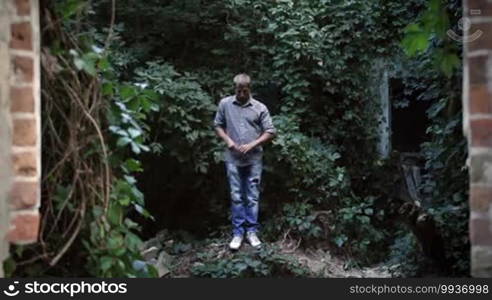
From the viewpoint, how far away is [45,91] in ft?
6.61

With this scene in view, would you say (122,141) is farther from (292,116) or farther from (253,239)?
(292,116)

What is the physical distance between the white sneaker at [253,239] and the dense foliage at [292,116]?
238 millimetres

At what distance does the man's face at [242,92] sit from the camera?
5.03 metres

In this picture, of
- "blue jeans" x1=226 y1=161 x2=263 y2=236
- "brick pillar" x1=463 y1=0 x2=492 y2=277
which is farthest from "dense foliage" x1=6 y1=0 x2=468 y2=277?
"brick pillar" x1=463 y1=0 x2=492 y2=277

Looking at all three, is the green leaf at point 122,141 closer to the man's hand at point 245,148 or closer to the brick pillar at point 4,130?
the brick pillar at point 4,130

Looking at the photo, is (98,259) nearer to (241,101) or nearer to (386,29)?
(241,101)

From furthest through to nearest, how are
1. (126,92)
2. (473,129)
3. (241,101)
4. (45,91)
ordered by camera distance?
(241,101)
(126,92)
(45,91)
(473,129)

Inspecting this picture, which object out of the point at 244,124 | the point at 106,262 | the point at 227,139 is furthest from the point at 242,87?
the point at 106,262

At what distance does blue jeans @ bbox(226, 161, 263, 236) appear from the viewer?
200 inches

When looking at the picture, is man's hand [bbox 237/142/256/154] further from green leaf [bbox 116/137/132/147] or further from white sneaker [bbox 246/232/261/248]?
green leaf [bbox 116/137/132/147]

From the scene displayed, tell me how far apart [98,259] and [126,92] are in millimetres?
675

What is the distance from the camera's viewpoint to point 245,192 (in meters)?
5.16

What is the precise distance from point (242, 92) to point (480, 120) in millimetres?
3419

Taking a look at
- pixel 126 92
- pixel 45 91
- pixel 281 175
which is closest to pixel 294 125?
pixel 281 175
